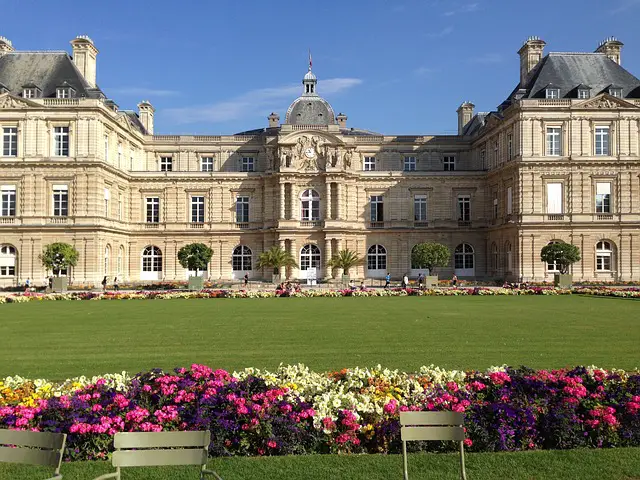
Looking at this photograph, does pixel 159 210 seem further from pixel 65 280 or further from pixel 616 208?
pixel 616 208

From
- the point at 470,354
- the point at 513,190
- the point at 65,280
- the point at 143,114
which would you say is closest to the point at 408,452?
the point at 470,354

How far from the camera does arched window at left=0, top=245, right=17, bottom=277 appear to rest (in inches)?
1821

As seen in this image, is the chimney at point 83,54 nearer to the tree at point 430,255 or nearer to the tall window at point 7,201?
the tall window at point 7,201

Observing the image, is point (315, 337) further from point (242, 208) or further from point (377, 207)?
point (242, 208)

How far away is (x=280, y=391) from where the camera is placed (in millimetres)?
9516

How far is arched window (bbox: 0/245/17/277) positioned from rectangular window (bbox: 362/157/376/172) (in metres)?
33.2

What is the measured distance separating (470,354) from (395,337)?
10.6ft

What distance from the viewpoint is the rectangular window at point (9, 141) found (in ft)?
150

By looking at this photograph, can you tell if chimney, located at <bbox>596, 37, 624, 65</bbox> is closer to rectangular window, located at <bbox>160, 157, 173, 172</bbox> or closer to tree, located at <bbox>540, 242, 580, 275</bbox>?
tree, located at <bbox>540, 242, 580, 275</bbox>

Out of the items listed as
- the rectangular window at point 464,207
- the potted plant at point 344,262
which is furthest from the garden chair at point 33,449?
the rectangular window at point 464,207

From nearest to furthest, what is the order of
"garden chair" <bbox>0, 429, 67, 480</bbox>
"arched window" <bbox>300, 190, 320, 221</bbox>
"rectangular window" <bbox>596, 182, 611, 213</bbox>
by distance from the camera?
"garden chair" <bbox>0, 429, 67, 480</bbox>, "rectangular window" <bbox>596, 182, 611, 213</bbox>, "arched window" <bbox>300, 190, 320, 221</bbox>

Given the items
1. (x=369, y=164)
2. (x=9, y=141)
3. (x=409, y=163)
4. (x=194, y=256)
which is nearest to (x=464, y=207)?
(x=409, y=163)

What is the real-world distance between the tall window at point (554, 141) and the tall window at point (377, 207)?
15764mm

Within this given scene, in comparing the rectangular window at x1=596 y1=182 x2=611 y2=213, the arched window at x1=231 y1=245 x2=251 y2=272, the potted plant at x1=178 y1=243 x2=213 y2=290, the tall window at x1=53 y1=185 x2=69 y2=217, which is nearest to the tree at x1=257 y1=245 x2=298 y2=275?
the potted plant at x1=178 y1=243 x2=213 y2=290
